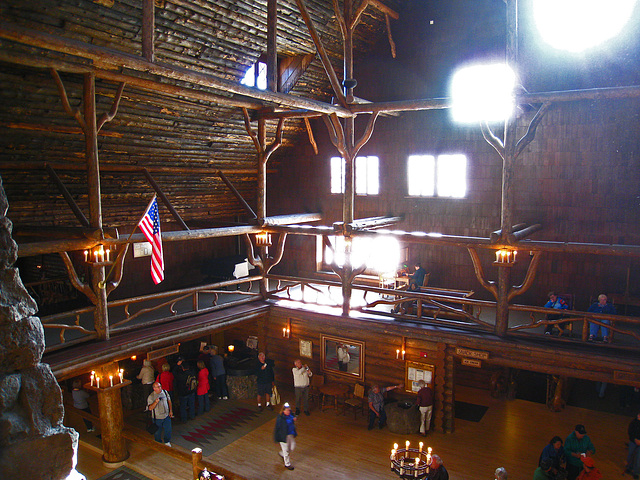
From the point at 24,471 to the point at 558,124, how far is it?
44.8 ft

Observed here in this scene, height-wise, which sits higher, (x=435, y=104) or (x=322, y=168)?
(x=435, y=104)

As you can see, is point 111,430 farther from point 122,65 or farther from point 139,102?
point 122,65

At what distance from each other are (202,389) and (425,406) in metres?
5.74

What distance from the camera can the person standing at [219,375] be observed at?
540 inches

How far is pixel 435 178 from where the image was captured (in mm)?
15367

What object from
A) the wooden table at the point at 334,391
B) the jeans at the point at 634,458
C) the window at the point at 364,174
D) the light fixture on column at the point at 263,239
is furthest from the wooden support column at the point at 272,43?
the jeans at the point at 634,458

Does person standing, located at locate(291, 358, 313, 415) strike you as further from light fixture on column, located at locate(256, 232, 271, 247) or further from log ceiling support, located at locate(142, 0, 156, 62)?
Result: log ceiling support, located at locate(142, 0, 156, 62)

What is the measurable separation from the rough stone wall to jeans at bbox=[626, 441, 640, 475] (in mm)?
10340

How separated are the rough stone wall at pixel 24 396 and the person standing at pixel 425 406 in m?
8.44

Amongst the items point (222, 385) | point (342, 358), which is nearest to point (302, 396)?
point (342, 358)

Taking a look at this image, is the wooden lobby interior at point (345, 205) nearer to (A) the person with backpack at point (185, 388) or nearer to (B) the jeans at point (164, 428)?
(B) the jeans at point (164, 428)

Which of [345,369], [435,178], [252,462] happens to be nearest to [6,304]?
[252,462]

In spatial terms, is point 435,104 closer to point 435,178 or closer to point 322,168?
point 435,178

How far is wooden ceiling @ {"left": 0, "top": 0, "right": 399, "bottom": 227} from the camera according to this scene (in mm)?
9328
